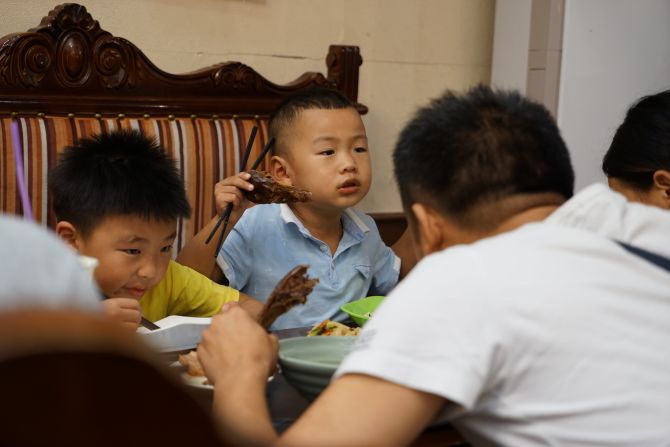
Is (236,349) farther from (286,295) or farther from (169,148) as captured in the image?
(169,148)

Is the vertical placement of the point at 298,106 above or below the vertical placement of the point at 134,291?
above

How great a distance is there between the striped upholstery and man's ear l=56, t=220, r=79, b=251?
2.01 ft

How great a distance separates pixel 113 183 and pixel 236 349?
25.3 inches

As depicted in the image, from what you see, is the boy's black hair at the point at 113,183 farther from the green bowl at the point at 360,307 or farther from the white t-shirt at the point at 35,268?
the white t-shirt at the point at 35,268

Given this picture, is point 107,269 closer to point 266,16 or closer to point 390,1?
point 266,16

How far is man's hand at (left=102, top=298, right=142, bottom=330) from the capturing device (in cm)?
157

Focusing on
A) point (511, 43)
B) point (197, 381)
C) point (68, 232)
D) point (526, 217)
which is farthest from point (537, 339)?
point (511, 43)

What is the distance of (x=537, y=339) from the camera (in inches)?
→ 42.2

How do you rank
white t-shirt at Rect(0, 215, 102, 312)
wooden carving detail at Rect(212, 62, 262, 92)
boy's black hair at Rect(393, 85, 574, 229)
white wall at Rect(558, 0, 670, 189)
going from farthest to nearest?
white wall at Rect(558, 0, 670, 189) < wooden carving detail at Rect(212, 62, 262, 92) < boy's black hair at Rect(393, 85, 574, 229) < white t-shirt at Rect(0, 215, 102, 312)

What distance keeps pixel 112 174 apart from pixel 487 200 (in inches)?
35.2

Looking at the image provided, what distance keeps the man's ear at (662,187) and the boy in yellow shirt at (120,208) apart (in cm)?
98

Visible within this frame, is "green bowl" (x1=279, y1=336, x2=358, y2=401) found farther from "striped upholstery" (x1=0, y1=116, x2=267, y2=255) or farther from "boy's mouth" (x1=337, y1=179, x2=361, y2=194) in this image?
"striped upholstery" (x1=0, y1=116, x2=267, y2=255)

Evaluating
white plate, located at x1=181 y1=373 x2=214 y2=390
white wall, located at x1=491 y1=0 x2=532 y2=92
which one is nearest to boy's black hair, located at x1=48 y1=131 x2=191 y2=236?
white plate, located at x1=181 y1=373 x2=214 y2=390

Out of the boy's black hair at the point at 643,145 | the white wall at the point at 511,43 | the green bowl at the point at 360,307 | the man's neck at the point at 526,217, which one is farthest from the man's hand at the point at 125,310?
the white wall at the point at 511,43
